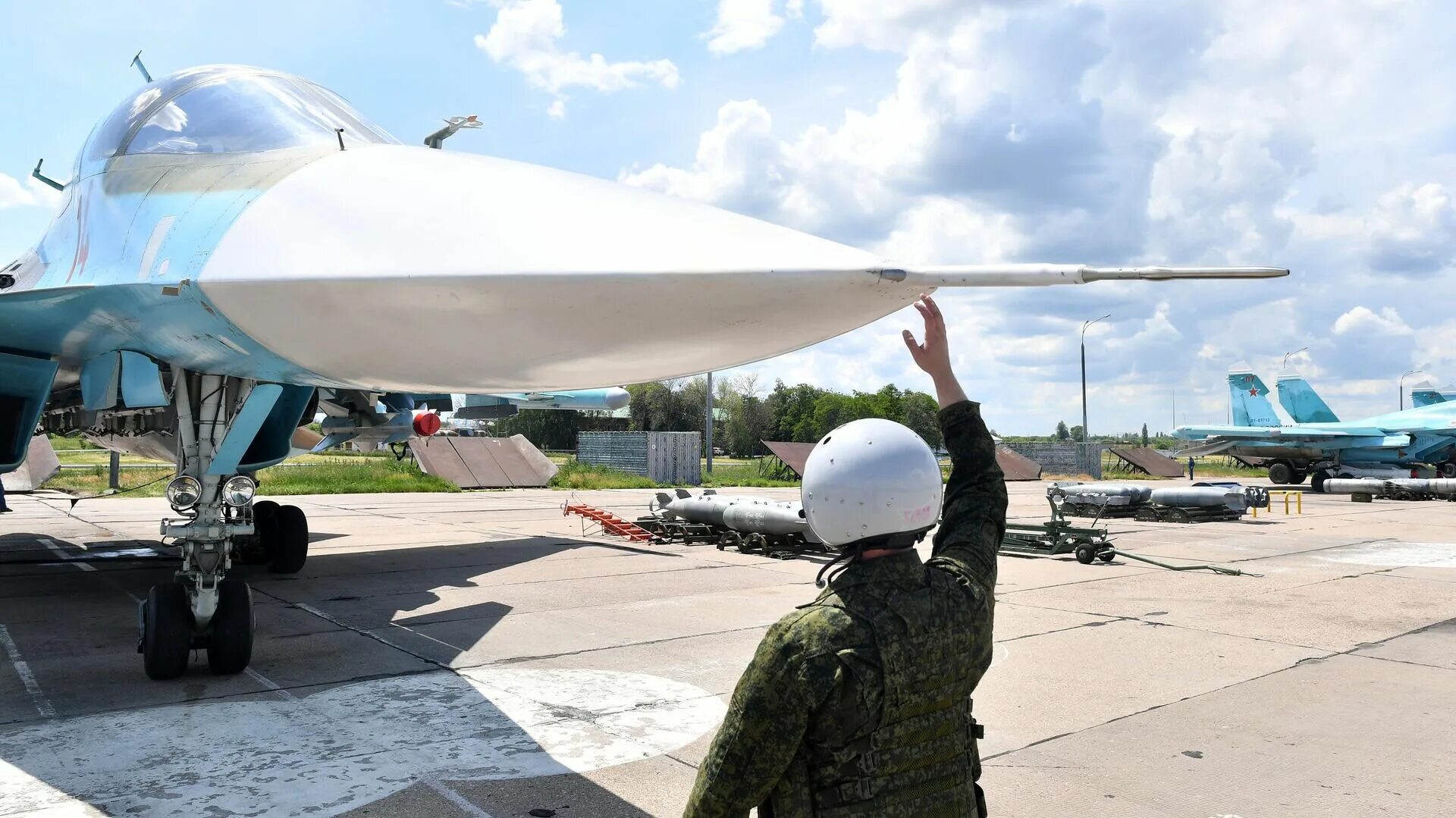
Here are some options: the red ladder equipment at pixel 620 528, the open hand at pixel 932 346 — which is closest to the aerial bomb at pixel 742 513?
the red ladder equipment at pixel 620 528

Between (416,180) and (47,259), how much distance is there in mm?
3788

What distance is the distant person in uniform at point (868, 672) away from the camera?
66.7 inches

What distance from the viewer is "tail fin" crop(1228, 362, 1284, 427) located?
38000mm

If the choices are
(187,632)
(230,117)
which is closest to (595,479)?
(187,632)

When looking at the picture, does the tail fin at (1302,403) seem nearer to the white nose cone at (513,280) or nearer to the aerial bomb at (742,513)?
the aerial bomb at (742,513)

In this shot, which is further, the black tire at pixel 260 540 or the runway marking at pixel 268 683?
the black tire at pixel 260 540

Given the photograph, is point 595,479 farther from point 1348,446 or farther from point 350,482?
point 1348,446

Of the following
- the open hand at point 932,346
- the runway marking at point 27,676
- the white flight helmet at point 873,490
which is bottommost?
the runway marking at point 27,676

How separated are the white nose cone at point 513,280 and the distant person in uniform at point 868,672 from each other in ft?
4.39

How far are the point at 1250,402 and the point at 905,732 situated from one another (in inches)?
1647

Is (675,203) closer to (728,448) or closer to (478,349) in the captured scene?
(478,349)

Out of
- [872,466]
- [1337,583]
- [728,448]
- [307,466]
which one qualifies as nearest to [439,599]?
[872,466]

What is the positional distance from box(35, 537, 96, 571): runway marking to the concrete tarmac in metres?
0.18

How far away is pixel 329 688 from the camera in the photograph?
549cm
